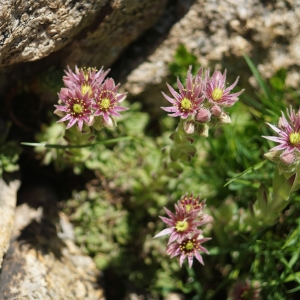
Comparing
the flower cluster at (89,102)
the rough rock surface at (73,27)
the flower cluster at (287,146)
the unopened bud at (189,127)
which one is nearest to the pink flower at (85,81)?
the flower cluster at (89,102)

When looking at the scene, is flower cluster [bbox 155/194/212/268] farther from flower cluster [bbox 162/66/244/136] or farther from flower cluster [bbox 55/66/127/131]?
flower cluster [bbox 55/66/127/131]

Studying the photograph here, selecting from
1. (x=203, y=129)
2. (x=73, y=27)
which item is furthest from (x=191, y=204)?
(x=73, y=27)

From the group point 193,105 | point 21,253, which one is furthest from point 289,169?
point 21,253

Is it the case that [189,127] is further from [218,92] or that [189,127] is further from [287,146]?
[287,146]

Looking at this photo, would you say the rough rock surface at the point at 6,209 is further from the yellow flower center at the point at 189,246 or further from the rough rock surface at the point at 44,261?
the yellow flower center at the point at 189,246

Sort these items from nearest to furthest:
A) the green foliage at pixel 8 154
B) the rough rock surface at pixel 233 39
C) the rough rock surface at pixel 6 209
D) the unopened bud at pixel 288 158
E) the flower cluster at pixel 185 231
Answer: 1. the unopened bud at pixel 288 158
2. the flower cluster at pixel 185 231
3. the rough rock surface at pixel 6 209
4. the green foliage at pixel 8 154
5. the rough rock surface at pixel 233 39

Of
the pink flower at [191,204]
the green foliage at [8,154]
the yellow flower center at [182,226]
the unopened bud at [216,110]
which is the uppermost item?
the unopened bud at [216,110]

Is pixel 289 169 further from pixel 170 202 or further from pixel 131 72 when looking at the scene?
pixel 131 72
